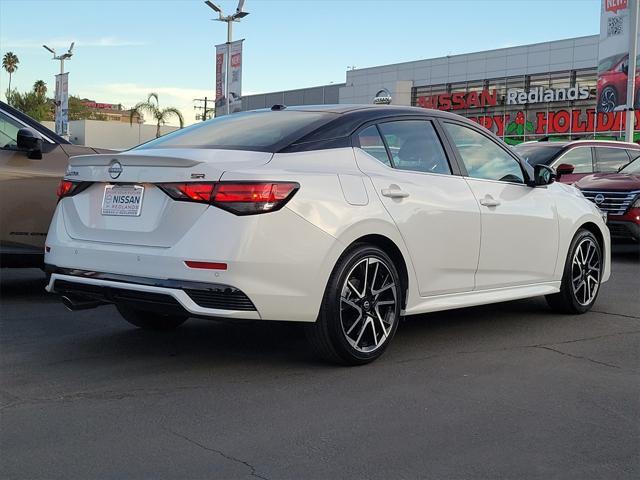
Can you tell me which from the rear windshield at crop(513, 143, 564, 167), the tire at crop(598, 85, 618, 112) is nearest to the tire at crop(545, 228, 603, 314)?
the rear windshield at crop(513, 143, 564, 167)

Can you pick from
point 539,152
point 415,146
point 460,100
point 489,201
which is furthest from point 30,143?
point 460,100

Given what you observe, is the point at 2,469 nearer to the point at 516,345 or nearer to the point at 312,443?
the point at 312,443

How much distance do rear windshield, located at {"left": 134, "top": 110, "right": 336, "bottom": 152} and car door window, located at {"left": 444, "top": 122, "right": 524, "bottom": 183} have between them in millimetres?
1172

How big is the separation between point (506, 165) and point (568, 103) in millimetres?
41287

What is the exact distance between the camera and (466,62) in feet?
172

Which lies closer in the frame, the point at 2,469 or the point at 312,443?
the point at 2,469

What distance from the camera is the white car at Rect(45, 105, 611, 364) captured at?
182 inches

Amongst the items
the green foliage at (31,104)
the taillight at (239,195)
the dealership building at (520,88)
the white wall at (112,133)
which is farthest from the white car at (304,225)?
the green foliage at (31,104)

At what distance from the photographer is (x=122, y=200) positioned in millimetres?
4980

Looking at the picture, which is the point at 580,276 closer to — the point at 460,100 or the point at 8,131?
the point at 8,131

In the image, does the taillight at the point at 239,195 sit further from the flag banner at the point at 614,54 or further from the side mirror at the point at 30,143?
the flag banner at the point at 614,54

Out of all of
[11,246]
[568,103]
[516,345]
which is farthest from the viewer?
[568,103]

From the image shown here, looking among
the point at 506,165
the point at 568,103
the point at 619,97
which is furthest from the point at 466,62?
the point at 506,165

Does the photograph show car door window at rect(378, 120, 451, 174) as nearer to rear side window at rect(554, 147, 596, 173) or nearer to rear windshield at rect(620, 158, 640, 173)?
rear side window at rect(554, 147, 596, 173)
